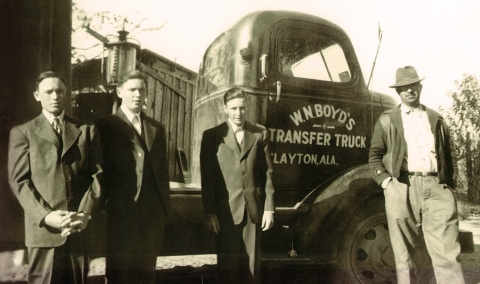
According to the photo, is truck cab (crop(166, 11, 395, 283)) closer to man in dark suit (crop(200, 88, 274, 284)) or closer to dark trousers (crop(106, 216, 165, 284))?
man in dark suit (crop(200, 88, 274, 284))

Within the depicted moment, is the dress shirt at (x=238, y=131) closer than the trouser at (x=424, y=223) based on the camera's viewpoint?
Yes

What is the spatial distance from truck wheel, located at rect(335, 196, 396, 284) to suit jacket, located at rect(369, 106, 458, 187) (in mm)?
323

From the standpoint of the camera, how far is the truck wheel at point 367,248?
9.95 ft

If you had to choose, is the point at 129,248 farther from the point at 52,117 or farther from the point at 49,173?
the point at 52,117

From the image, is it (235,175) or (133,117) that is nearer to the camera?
(133,117)

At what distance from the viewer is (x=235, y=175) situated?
2.57 m

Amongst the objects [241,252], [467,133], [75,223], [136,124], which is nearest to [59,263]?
[75,223]

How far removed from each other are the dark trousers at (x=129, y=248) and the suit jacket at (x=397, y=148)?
4.69 ft

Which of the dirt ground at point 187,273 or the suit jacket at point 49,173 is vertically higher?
the suit jacket at point 49,173

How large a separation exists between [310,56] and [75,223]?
1.97 metres

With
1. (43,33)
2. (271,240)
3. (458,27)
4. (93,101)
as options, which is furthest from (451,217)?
(43,33)

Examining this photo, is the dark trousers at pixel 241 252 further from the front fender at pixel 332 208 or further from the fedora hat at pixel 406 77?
the fedora hat at pixel 406 77

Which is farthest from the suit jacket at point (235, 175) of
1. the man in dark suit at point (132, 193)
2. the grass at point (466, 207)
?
the grass at point (466, 207)

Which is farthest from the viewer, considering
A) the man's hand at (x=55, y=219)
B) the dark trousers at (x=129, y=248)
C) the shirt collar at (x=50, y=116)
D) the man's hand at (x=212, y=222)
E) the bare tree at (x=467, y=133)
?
the bare tree at (x=467, y=133)
